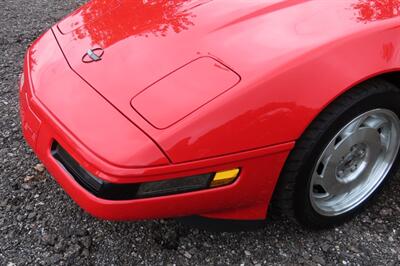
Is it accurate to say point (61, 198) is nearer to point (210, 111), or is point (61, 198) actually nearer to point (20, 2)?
point (210, 111)

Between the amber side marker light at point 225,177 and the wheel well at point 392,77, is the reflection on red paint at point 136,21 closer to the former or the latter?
the amber side marker light at point 225,177

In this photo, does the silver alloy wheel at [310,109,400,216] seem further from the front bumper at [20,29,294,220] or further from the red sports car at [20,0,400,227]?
the front bumper at [20,29,294,220]

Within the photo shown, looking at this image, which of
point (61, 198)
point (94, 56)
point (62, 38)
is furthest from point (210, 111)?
point (61, 198)

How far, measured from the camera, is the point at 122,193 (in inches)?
70.6

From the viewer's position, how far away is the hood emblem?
219 cm

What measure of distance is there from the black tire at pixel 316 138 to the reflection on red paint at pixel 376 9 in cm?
28

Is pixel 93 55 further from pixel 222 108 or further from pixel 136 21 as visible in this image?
pixel 222 108

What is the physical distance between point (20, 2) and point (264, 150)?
437cm

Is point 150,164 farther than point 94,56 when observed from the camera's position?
No

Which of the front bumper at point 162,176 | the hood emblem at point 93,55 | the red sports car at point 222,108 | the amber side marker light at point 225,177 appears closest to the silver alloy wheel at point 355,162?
the red sports car at point 222,108

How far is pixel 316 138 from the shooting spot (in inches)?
77.1

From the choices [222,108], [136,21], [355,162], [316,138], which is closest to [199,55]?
[222,108]

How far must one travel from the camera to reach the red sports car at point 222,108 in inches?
71.0

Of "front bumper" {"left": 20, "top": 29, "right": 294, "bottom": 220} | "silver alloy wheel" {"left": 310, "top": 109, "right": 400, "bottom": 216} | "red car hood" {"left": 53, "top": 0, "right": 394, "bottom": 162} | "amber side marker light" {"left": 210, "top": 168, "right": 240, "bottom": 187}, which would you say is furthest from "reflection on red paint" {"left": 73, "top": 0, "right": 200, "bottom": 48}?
"silver alloy wheel" {"left": 310, "top": 109, "right": 400, "bottom": 216}
